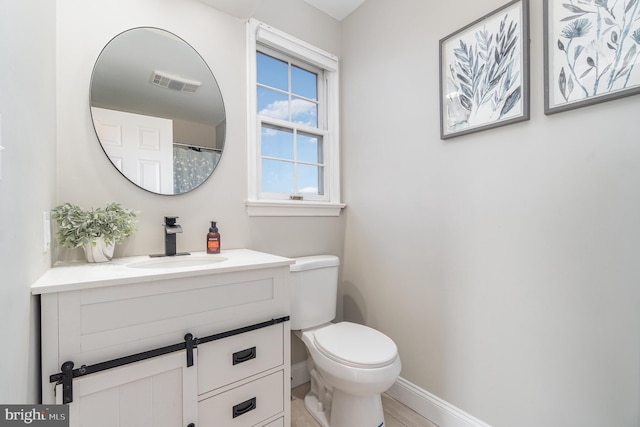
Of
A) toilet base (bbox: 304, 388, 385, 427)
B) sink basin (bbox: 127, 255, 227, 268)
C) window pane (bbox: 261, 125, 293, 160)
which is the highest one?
window pane (bbox: 261, 125, 293, 160)

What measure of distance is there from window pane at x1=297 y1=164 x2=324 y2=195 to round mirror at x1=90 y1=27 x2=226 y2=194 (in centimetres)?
62

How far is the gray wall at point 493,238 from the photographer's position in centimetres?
101

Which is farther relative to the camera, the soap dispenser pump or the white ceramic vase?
the soap dispenser pump

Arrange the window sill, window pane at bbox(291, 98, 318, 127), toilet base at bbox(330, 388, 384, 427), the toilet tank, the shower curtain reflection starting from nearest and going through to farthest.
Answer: toilet base at bbox(330, 388, 384, 427), the shower curtain reflection, the toilet tank, the window sill, window pane at bbox(291, 98, 318, 127)

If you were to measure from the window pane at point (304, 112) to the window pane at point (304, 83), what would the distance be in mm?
63

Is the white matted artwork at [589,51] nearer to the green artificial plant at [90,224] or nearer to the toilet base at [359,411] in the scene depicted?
the toilet base at [359,411]

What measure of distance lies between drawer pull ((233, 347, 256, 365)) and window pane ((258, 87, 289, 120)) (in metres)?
1.41

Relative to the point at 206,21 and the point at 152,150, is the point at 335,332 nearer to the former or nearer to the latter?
the point at 152,150

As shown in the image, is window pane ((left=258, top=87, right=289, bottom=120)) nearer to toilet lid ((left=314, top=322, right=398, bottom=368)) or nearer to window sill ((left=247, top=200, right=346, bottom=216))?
window sill ((left=247, top=200, right=346, bottom=216))

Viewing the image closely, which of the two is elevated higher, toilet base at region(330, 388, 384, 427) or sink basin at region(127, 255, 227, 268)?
sink basin at region(127, 255, 227, 268)

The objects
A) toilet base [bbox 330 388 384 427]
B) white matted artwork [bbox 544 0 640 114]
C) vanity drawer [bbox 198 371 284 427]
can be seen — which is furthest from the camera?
toilet base [bbox 330 388 384 427]

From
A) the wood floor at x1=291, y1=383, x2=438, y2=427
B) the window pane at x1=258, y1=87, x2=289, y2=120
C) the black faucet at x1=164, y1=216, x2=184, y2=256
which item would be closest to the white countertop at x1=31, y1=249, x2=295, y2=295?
the black faucet at x1=164, y1=216, x2=184, y2=256

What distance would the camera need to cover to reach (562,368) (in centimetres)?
112

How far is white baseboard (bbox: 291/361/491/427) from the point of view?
4.63ft
